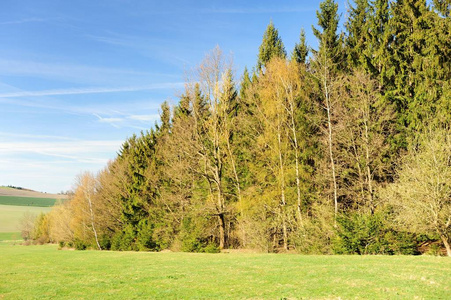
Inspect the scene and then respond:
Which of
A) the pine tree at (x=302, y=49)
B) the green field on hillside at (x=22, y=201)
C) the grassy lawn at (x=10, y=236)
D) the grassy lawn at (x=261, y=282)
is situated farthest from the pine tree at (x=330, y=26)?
the green field on hillside at (x=22, y=201)

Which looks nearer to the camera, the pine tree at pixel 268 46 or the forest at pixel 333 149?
the forest at pixel 333 149

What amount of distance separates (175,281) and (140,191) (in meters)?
30.5

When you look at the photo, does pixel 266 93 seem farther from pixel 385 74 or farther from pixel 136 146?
pixel 136 146

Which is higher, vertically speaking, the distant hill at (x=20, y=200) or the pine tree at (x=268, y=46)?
the pine tree at (x=268, y=46)

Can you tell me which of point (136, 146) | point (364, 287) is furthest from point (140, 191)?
point (364, 287)

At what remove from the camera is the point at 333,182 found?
85.4ft

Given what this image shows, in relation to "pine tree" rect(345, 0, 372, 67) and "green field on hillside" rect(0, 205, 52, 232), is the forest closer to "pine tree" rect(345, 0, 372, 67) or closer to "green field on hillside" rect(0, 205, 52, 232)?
"pine tree" rect(345, 0, 372, 67)

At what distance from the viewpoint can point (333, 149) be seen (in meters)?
A: 26.4

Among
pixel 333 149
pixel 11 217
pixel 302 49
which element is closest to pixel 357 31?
pixel 302 49

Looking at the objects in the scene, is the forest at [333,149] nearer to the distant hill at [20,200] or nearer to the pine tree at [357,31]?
the pine tree at [357,31]

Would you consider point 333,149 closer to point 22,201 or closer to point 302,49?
point 302,49

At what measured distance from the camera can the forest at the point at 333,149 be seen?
21078 millimetres

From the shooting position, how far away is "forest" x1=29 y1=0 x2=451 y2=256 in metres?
21.1

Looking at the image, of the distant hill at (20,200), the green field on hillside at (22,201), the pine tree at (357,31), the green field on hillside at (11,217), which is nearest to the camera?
the pine tree at (357,31)
